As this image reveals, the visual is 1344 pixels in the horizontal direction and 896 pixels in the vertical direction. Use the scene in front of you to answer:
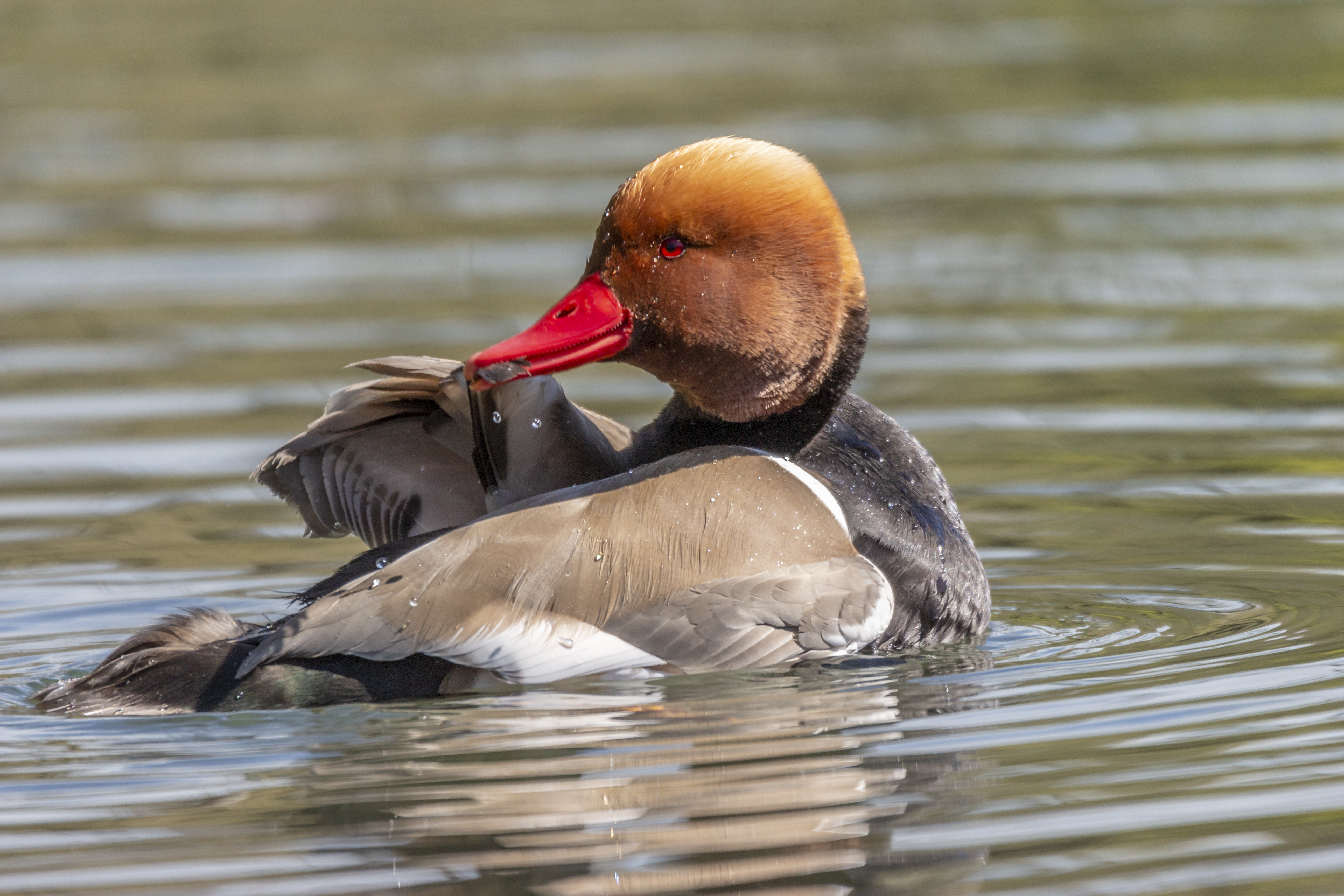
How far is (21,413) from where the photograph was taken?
726cm

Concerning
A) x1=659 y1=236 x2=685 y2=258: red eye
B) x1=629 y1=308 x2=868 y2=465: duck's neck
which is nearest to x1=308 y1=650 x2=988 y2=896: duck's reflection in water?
x1=629 y1=308 x2=868 y2=465: duck's neck

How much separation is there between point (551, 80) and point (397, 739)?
982cm

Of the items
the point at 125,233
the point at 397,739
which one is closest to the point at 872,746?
the point at 397,739

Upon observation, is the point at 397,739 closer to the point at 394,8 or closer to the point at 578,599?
the point at 578,599

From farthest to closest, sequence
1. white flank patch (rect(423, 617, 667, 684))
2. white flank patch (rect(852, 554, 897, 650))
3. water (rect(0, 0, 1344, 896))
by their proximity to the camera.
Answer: white flank patch (rect(852, 554, 897, 650)), white flank patch (rect(423, 617, 667, 684)), water (rect(0, 0, 1344, 896))

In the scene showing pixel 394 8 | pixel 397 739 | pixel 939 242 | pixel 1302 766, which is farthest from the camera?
pixel 394 8

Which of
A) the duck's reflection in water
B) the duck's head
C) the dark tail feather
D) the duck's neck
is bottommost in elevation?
the duck's reflection in water

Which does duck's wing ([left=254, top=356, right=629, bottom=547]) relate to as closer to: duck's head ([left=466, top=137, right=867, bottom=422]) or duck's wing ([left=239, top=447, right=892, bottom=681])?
duck's head ([left=466, top=137, right=867, bottom=422])

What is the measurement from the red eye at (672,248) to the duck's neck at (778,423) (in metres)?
0.39

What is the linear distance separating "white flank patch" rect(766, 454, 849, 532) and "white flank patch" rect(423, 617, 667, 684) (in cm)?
56

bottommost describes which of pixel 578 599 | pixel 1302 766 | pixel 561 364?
pixel 1302 766

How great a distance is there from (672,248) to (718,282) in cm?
13

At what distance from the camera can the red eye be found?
4.56 metres

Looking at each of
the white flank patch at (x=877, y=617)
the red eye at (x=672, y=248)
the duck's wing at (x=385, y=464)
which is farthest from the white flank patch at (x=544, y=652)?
the red eye at (x=672, y=248)
